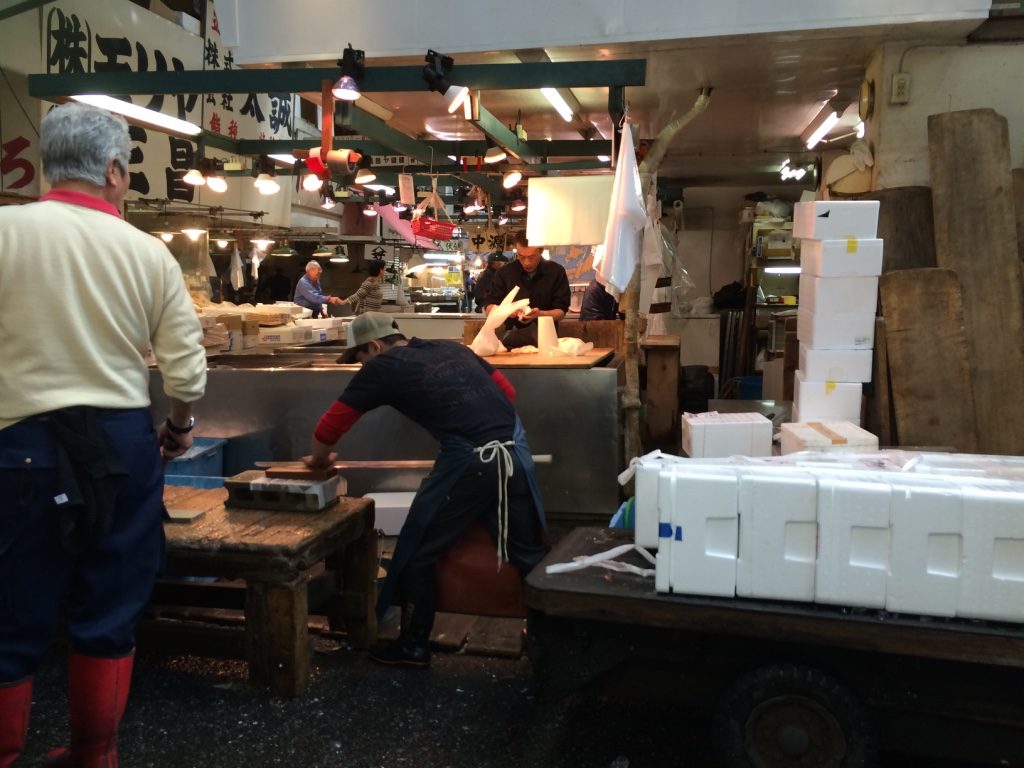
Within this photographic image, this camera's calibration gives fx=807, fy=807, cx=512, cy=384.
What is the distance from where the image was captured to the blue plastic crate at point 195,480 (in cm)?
567

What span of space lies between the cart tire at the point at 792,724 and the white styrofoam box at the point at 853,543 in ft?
1.13

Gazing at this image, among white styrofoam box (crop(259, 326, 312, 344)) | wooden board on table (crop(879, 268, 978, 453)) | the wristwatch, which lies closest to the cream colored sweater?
the wristwatch

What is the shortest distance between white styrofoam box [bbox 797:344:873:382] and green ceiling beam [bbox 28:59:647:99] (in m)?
2.51

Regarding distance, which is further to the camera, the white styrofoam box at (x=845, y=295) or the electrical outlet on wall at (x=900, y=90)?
the electrical outlet on wall at (x=900, y=90)

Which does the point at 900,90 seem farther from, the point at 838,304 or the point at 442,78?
the point at 442,78

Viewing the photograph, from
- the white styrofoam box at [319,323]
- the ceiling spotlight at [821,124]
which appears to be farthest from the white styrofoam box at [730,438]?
the white styrofoam box at [319,323]

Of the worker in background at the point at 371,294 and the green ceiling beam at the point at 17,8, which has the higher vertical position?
the green ceiling beam at the point at 17,8

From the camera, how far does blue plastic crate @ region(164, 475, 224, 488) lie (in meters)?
5.67

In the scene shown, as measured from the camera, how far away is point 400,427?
679 cm

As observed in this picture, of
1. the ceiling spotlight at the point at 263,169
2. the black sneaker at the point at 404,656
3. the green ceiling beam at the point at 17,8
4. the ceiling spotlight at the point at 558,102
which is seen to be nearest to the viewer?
the black sneaker at the point at 404,656

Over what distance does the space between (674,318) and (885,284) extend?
345 inches

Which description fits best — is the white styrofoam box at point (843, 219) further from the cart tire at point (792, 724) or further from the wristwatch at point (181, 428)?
the wristwatch at point (181, 428)

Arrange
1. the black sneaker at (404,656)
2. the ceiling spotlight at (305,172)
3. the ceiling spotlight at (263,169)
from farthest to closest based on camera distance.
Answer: the ceiling spotlight at (263,169)
the ceiling spotlight at (305,172)
the black sneaker at (404,656)

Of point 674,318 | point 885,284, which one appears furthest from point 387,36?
point 674,318
